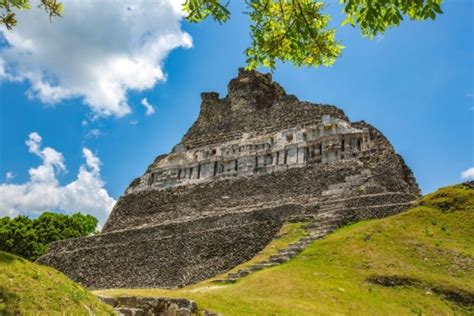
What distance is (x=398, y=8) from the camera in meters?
8.28

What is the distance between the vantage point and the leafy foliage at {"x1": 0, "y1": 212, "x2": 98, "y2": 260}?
50781mm

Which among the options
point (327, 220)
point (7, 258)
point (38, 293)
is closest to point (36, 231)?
point (327, 220)

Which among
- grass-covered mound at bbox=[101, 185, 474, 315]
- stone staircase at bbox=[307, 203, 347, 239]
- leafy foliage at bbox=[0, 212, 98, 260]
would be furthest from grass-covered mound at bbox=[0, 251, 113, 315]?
leafy foliage at bbox=[0, 212, 98, 260]

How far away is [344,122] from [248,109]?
1201 cm

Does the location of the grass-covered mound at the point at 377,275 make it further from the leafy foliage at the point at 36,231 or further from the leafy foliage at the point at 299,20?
the leafy foliage at the point at 36,231

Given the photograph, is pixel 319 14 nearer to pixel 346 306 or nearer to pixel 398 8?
pixel 398 8

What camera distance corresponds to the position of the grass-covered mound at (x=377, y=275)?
16.8 meters

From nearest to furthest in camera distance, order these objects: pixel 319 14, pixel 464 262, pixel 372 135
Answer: pixel 319 14 → pixel 464 262 → pixel 372 135

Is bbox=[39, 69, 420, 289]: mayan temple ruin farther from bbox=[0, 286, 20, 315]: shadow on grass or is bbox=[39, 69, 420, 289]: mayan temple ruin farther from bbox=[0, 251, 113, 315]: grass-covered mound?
bbox=[0, 286, 20, 315]: shadow on grass

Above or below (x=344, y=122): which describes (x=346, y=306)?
below

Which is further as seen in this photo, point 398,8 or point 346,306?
point 346,306

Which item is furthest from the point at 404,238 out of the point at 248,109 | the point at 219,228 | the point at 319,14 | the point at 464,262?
the point at 248,109

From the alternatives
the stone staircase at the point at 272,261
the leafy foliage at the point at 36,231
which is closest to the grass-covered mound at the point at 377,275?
the stone staircase at the point at 272,261

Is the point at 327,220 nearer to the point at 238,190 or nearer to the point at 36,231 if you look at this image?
the point at 238,190
